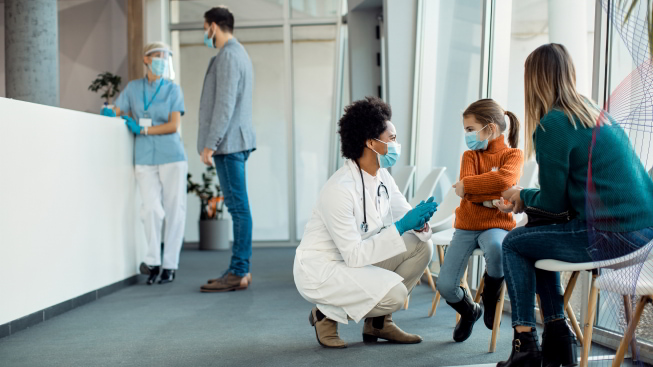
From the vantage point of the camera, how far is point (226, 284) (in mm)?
4742

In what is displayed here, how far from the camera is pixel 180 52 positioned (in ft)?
27.8

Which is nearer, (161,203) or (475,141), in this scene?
(475,141)

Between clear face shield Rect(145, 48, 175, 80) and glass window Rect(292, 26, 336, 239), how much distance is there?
11.5 ft

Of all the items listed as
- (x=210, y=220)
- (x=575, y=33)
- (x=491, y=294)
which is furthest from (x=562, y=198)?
(x=210, y=220)

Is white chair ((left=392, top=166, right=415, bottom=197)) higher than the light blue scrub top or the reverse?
the reverse

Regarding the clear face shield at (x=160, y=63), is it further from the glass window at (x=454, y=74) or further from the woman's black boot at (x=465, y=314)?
the woman's black boot at (x=465, y=314)

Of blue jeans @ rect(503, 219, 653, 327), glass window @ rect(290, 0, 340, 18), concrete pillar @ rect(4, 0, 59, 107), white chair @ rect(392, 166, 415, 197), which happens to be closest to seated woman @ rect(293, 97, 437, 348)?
blue jeans @ rect(503, 219, 653, 327)

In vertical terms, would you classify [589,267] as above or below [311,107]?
below

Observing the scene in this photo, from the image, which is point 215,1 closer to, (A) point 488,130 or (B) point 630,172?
(A) point 488,130

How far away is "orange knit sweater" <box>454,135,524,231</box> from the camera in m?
2.85

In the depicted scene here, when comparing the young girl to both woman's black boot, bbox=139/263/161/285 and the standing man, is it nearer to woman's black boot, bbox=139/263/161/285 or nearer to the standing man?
the standing man

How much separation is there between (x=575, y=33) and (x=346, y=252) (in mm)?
1705

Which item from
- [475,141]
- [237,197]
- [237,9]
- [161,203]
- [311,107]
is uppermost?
[237,9]

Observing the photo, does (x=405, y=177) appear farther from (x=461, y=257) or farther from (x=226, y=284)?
(x=461, y=257)
